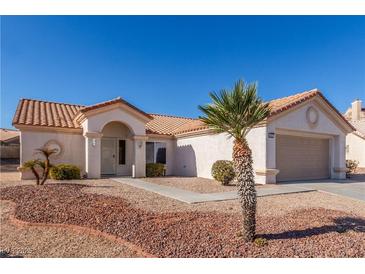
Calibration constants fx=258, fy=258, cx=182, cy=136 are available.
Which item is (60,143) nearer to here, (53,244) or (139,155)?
(139,155)

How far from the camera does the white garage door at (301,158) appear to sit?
15594mm

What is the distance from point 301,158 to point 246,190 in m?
13.0

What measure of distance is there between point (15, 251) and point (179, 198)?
5.30 meters

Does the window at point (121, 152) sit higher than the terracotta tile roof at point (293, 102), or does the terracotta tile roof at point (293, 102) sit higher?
the terracotta tile roof at point (293, 102)

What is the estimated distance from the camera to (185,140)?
19.4 metres

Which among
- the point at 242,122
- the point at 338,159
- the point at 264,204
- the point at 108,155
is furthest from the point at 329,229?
the point at 108,155

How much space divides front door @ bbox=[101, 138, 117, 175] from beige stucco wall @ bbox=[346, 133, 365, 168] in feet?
88.6

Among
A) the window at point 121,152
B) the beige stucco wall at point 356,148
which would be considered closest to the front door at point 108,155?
the window at point 121,152

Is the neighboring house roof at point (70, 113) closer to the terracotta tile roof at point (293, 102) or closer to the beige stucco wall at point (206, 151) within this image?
the terracotta tile roof at point (293, 102)

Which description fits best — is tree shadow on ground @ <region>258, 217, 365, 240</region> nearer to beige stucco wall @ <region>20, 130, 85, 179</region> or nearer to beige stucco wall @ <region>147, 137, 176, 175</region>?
beige stucco wall @ <region>20, 130, 85, 179</region>

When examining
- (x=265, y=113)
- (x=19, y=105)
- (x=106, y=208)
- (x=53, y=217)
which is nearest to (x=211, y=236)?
(x=265, y=113)

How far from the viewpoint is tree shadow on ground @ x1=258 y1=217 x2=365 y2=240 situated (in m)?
5.38

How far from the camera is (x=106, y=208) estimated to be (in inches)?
299

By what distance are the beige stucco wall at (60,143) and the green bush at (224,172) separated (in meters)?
8.87
